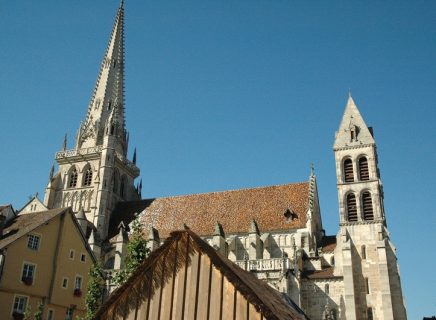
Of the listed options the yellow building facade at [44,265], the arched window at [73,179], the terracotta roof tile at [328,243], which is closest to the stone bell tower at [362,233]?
the terracotta roof tile at [328,243]

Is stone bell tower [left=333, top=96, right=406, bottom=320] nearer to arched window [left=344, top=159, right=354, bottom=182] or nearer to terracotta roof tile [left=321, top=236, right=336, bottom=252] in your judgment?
arched window [left=344, top=159, right=354, bottom=182]

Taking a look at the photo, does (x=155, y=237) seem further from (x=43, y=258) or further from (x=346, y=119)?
(x=346, y=119)

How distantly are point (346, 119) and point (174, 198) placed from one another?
19.3 m

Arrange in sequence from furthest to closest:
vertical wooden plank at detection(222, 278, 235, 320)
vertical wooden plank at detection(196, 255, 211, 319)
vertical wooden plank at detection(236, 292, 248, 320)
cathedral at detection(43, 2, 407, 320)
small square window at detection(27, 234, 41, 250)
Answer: cathedral at detection(43, 2, 407, 320) → small square window at detection(27, 234, 41, 250) → vertical wooden plank at detection(196, 255, 211, 319) → vertical wooden plank at detection(222, 278, 235, 320) → vertical wooden plank at detection(236, 292, 248, 320)

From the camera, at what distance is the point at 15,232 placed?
89.7 ft

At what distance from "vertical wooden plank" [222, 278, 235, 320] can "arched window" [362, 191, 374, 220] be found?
2987 cm

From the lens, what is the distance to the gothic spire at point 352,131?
39125mm

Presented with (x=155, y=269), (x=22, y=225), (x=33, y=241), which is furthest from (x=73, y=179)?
(x=155, y=269)

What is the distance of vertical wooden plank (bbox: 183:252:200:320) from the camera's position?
8.98m

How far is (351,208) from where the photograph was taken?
121 feet

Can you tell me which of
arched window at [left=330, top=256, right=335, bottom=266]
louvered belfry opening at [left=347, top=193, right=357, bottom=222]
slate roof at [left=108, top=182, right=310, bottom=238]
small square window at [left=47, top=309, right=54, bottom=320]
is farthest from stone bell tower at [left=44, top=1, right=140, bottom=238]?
louvered belfry opening at [left=347, top=193, right=357, bottom=222]

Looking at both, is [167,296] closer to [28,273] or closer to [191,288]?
[191,288]

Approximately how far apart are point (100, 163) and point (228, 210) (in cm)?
1596

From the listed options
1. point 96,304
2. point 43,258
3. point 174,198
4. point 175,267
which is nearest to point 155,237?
point 174,198
